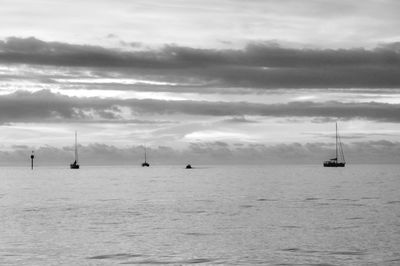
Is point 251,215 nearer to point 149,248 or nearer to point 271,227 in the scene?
point 271,227

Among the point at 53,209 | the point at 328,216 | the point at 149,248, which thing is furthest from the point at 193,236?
the point at 53,209

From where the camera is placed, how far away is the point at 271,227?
220 ft

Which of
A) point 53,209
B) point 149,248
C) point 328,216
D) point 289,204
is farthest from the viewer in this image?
point 289,204

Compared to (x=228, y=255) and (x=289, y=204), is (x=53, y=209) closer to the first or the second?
(x=289, y=204)

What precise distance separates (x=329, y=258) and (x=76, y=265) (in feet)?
59.7

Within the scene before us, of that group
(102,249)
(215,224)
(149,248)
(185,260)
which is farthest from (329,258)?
(215,224)

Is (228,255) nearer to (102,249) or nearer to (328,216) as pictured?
(102,249)

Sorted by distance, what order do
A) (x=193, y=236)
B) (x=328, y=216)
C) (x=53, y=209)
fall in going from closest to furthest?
(x=193, y=236), (x=328, y=216), (x=53, y=209)

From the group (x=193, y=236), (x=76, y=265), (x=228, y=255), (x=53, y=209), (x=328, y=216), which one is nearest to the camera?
(x=76, y=265)

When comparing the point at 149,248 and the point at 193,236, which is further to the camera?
the point at 193,236

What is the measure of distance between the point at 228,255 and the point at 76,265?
11.5 m

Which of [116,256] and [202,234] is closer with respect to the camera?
[116,256]

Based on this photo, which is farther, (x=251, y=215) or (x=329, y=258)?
(x=251, y=215)

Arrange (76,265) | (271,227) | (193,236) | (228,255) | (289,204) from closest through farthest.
Result: 1. (76,265)
2. (228,255)
3. (193,236)
4. (271,227)
5. (289,204)
